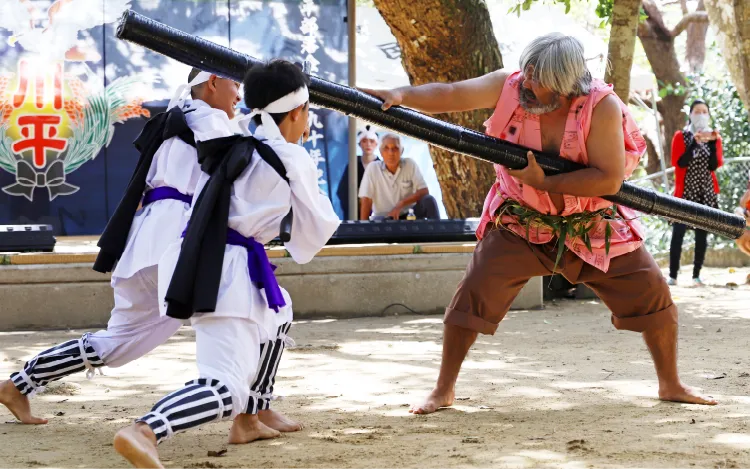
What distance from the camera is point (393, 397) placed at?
199 inches

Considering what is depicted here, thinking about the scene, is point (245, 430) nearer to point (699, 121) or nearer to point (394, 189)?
point (394, 189)

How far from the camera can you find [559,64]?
4160 millimetres

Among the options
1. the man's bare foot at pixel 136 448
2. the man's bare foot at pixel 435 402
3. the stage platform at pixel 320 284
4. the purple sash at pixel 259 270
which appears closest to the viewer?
the man's bare foot at pixel 136 448

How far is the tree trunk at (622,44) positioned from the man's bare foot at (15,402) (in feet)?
22.3

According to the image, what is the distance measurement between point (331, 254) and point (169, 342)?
67.3 inches

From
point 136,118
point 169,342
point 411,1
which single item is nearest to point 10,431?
point 169,342

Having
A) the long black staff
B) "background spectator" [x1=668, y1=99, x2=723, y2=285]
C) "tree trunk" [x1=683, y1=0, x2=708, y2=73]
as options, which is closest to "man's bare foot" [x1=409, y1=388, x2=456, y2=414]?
the long black staff

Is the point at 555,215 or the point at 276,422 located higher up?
the point at 555,215

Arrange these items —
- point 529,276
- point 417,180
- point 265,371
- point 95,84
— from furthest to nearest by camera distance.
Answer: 1. point 95,84
2. point 417,180
3. point 529,276
4. point 265,371

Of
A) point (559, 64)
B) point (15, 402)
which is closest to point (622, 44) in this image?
point (559, 64)

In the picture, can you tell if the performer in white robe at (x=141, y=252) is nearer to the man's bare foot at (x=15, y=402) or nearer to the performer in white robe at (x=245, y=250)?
the man's bare foot at (x=15, y=402)

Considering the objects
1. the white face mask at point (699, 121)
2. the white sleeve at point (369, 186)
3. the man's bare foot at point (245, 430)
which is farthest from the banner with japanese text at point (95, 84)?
the man's bare foot at point (245, 430)

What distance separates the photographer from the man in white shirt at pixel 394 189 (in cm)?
1015

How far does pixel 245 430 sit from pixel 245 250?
824 mm
